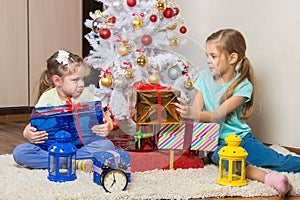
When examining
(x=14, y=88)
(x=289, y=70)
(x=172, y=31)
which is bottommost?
(x=14, y=88)

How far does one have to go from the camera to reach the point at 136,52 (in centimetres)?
213

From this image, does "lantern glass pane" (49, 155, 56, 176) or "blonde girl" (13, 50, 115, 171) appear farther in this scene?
"blonde girl" (13, 50, 115, 171)

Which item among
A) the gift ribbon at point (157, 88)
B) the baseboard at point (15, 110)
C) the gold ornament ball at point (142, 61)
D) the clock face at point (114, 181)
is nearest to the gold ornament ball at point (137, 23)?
the gold ornament ball at point (142, 61)

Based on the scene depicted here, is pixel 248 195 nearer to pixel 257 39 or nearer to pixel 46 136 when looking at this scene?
pixel 46 136

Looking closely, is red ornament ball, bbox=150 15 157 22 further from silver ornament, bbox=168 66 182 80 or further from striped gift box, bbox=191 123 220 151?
striped gift box, bbox=191 123 220 151

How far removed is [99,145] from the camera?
6.18ft

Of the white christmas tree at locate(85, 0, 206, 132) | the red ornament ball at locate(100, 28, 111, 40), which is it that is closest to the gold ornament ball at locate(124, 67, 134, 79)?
the white christmas tree at locate(85, 0, 206, 132)

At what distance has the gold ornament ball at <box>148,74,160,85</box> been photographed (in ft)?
6.26

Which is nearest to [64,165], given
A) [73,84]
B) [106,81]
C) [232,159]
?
[73,84]

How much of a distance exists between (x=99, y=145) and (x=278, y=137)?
98 cm

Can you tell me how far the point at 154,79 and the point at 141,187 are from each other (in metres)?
0.46

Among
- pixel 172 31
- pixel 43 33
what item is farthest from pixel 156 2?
pixel 43 33

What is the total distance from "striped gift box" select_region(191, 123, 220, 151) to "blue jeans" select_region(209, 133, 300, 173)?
0.05 meters

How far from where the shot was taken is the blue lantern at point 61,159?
1.70 meters
